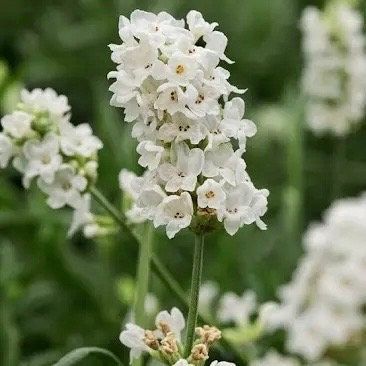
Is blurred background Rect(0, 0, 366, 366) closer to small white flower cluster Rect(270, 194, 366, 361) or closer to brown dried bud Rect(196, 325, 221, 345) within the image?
small white flower cluster Rect(270, 194, 366, 361)

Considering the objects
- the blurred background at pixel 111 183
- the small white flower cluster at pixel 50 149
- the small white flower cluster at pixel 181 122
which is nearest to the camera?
the small white flower cluster at pixel 181 122

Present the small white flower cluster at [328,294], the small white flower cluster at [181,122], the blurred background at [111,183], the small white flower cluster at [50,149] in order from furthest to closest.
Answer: the blurred background at [111,183], the small white flower cluster at [328,294], the small white flower cluster at [50,149], the small white flower cluster at [181,122]

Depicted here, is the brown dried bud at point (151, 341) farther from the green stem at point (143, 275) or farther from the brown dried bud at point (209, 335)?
the green stem at point (143, 275)

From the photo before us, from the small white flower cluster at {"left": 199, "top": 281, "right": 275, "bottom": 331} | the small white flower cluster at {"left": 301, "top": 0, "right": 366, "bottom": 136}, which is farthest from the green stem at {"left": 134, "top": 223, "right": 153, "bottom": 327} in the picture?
the small white flower cluster at {"left": 301, "top": 0, "right": 366, "bottom": 136}

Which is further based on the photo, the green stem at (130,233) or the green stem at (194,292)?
the green stem at (130,233)

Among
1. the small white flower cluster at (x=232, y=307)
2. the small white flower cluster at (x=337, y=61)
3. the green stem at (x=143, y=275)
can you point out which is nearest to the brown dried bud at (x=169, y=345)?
the green stem at (x=143, y=275)

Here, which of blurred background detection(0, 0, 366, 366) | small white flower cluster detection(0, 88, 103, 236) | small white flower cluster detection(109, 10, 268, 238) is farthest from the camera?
blurred background detection(0, 0, 366, 366)

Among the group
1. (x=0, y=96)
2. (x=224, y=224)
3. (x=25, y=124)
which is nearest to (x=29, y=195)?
(x=0, y=96)
